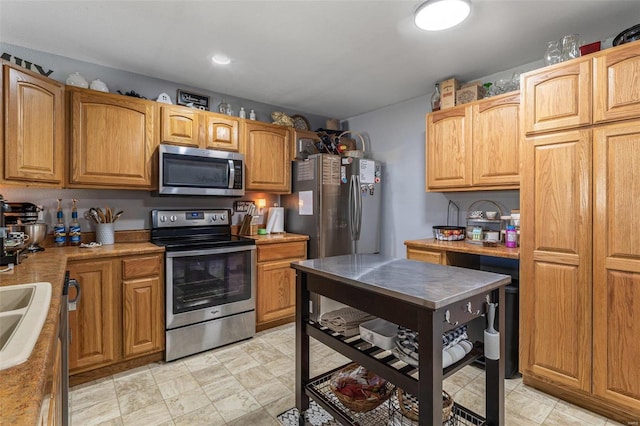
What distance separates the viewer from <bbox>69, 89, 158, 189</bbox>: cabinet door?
2428mm

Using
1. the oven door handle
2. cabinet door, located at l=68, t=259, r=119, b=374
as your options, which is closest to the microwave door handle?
the oven door handle

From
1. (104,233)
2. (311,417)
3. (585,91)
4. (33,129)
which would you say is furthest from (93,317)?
(585,91)

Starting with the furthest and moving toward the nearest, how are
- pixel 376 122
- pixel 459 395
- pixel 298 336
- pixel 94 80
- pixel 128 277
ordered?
1. pixel 376 122
2. pixel 94 80
3. pixel 128 277
4. pixel 459 395
5. pixel 298 336

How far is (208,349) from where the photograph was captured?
2.75 meters

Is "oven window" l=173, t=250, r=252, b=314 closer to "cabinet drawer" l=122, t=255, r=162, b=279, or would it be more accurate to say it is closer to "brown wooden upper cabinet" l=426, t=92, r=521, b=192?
"cabinet drawer" l=122, t=255, r=162, b=279

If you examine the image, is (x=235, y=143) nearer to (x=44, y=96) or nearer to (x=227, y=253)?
(x=227, y=253)

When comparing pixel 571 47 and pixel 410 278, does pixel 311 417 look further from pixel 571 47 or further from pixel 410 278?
pixel 571 47

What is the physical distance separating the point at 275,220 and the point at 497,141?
2.37 meters

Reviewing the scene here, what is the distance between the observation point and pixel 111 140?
2.57m

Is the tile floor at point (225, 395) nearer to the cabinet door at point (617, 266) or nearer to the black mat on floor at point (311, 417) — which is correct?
the black mat on floor at point (311, 417)

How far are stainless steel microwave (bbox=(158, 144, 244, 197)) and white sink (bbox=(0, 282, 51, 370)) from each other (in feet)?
5.31

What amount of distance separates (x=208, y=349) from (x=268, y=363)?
61cm

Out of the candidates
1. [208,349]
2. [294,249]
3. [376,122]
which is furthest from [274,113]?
[208,349]

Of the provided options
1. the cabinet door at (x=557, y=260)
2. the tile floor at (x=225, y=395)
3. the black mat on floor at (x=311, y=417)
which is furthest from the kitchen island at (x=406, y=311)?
the cabinet door at (x=557, y=260)
